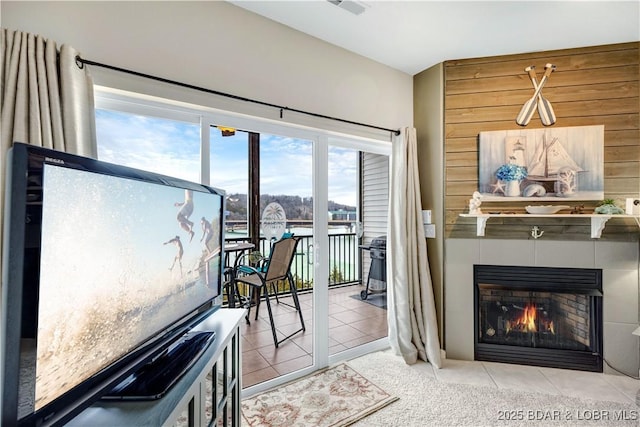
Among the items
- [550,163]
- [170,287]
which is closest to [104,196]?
[170,287]

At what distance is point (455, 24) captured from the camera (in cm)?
213

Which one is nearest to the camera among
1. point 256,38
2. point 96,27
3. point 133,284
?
point 133,284

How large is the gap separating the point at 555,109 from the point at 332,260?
2342mm

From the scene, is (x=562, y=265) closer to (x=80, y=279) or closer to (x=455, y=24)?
(x=455, y=24)

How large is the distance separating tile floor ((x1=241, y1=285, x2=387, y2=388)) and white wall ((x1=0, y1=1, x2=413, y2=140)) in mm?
1586

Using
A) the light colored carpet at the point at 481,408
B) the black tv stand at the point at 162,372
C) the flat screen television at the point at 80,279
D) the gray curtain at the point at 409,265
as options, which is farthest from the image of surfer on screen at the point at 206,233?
the gray curtain at the point at 409,265

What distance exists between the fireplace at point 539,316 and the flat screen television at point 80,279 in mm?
2584

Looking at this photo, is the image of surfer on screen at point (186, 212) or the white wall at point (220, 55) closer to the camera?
the image of surfer on screen at point (186, 212)

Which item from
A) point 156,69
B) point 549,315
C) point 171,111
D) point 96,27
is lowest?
point 549,315

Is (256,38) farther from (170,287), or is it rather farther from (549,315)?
(549,315)

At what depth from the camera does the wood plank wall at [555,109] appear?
2.35 meters

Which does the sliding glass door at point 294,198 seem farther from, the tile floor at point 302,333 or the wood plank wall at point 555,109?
the wood plank wall at point 555,109

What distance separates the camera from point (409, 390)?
2.17 m

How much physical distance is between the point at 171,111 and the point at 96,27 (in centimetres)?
51
